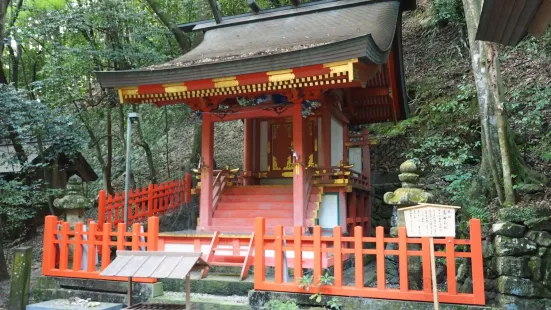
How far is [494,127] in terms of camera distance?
7.54 m

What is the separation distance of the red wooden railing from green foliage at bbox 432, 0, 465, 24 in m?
13.5

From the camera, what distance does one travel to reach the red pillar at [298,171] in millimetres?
7652

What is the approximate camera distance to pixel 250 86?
742 centimetres

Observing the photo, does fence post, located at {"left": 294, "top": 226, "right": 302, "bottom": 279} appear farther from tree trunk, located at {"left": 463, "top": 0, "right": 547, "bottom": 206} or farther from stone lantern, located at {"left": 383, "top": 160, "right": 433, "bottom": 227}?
tree trunk, located at {"left": 463, "top": 0, "right": 547, "bottom": 206}

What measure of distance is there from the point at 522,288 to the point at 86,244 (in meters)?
6.03

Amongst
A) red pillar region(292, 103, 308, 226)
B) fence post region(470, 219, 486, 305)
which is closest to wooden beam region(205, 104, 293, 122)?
red pillar region(292, 103, 308, 226)

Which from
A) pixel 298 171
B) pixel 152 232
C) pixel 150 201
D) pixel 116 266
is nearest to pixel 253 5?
pixel 298 171

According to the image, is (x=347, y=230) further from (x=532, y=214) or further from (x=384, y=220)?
(x=532, y=214)

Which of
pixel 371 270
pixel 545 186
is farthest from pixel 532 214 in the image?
pixel 371 270

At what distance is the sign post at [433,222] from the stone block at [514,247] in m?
1.23

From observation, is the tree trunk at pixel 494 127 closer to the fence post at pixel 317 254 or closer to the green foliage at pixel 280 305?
the fence post at pixel 317 254

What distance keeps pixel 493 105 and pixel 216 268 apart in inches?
220

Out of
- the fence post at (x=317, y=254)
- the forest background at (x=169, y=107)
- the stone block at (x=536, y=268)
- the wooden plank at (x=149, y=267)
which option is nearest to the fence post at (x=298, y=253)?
the fence post at (x=317, y=254)

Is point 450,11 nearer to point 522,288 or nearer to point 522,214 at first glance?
point 522,214
